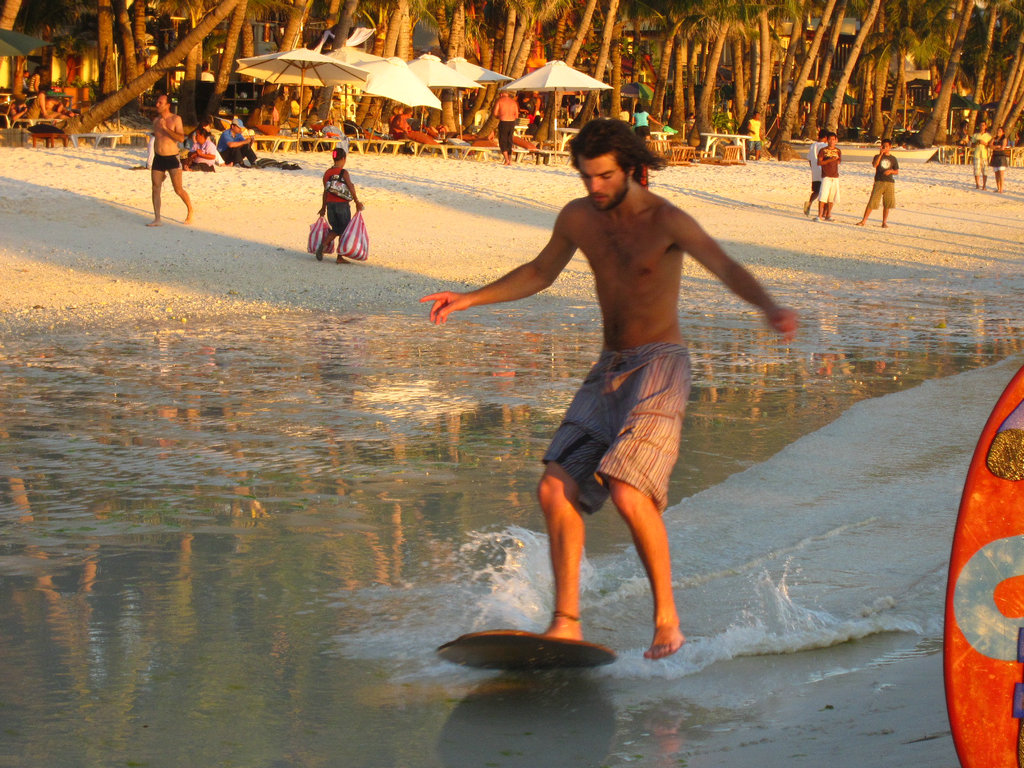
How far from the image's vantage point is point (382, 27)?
4144 centimetres

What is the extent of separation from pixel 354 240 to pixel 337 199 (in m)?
0.54

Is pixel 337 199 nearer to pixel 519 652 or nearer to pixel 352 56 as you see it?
pixel 519 652

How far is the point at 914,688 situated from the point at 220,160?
20161 mm

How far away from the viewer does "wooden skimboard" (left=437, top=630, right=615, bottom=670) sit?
365 centimetres

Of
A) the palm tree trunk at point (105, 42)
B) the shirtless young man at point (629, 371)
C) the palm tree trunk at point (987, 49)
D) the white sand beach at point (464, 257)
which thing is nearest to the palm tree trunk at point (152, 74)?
the white sand beach at point (464, 257)

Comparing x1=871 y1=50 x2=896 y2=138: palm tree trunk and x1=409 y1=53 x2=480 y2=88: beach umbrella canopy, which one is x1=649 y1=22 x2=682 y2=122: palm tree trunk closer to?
x1=871 y1=50 x2=896 y2=138: palm tree trunk

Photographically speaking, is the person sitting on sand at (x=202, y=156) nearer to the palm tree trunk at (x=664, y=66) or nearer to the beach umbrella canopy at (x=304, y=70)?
the beach umbrella canopy at (x=304, y=70)

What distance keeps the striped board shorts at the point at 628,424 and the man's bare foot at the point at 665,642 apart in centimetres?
36

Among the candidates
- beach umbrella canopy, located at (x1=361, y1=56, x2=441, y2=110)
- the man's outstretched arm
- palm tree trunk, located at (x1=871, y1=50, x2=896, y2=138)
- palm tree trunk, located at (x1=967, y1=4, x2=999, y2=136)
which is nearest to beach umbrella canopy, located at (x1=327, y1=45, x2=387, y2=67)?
beach umbrella canopy, located at (x1=361, y1=56, x2=441, y2=110)

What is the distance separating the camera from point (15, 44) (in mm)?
21750

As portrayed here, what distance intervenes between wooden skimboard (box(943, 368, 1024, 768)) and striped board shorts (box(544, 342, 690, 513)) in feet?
4.33

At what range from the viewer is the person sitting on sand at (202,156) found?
2152cm

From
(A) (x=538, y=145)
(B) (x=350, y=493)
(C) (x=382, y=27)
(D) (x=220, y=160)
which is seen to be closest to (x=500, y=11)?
(C) (x=382, y=27)

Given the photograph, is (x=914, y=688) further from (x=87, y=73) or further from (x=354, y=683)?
(x=87, y=73)
